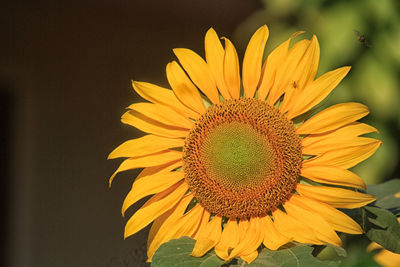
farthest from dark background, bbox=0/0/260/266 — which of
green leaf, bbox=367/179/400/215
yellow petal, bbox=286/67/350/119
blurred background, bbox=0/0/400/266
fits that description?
yellow petal, bbox=286/67/350/119

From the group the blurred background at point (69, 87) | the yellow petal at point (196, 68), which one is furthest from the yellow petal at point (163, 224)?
the blurred background at point (69, 87)

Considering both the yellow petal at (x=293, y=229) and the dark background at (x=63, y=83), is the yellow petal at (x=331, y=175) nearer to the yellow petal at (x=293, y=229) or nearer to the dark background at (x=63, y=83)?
the yellow petal at (x=293, y=229)

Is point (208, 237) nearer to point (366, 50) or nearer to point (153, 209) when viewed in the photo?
point (153, 209)

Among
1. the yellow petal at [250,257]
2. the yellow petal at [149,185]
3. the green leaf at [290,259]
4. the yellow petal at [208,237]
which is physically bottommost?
the green leaf at [290,259]

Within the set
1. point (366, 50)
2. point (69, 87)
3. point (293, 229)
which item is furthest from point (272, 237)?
point (69, 87)

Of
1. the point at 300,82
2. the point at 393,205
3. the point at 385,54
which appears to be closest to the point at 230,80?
the point at 300,82

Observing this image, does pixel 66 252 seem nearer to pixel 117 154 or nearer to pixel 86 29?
pixel 117 154

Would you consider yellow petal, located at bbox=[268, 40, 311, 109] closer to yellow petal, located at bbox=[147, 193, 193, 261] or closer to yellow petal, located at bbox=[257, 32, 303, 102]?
yellow petal, located at bbox=[257, 32, 303, 102]
